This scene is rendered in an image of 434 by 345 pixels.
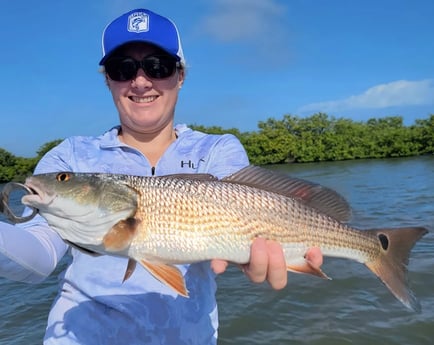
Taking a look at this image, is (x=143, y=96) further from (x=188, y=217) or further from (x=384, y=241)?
(x=384, y=241)

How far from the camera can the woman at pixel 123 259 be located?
2.69 meters

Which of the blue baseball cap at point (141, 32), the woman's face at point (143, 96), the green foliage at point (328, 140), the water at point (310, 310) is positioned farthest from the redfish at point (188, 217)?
the green foliage at point (328, 140)

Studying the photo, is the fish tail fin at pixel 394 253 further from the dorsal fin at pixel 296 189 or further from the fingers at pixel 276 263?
the fingers at pixel 276 263

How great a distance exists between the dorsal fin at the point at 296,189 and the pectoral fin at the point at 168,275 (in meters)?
0.68

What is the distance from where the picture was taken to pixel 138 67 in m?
3.30

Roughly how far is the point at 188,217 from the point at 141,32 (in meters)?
1.46

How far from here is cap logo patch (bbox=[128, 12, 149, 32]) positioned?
3217mm

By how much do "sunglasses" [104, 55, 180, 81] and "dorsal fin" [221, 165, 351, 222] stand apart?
103 centimetres

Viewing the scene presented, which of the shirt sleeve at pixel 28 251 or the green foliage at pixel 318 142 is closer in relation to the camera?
the shirt sleeve at pixel 28 251

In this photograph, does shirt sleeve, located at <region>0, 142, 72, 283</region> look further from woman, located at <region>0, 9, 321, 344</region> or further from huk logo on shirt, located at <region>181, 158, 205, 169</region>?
huk logo on shirt, located at <region>181, 158, 205, 169</region>

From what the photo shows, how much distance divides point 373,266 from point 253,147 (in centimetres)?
6821

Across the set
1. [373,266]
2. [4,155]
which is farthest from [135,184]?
[4,155]

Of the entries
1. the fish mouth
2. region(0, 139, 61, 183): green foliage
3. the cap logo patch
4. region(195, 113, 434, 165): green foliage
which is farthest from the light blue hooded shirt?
region(195, 113, 434, 165): green foliage

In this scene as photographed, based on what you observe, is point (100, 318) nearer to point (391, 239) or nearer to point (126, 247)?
point (126, 247)
